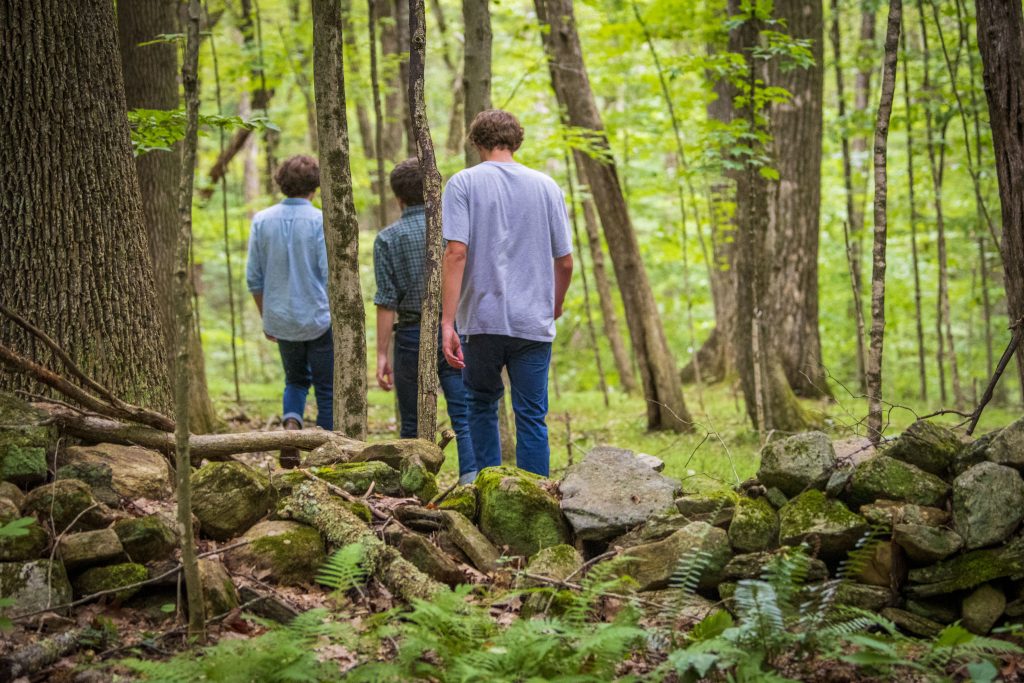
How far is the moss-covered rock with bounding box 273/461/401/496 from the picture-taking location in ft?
13.4

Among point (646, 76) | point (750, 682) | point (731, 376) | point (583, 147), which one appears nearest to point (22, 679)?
point (750, 682)

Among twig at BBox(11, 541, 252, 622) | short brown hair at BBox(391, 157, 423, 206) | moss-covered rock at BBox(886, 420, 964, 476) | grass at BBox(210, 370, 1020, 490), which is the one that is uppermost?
short brown hair at BBox(391, 157, 423, 206)

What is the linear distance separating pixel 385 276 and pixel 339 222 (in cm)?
63


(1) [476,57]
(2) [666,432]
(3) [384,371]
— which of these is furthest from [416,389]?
(2) [666,432]

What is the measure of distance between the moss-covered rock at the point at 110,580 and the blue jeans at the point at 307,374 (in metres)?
3.26

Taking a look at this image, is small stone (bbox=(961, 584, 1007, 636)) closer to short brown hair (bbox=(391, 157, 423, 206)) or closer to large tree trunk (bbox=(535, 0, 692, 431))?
short brown hair (bbox=(391, 157, 423, 206))

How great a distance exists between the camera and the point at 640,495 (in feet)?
13.1

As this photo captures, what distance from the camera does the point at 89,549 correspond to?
3229mm

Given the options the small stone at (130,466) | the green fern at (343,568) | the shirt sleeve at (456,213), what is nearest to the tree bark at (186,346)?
the green fern at (343,568)

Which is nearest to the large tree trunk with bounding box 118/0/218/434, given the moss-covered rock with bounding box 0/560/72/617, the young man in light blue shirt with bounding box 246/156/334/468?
the young man in light blue shirt with bounding box 246/156/334/468

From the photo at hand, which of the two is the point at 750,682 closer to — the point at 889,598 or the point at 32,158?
the point at 889,598

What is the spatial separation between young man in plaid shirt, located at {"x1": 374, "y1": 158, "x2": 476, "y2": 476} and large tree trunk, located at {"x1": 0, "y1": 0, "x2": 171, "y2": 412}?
153cm

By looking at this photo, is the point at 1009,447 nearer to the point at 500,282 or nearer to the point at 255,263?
the point at 500,282

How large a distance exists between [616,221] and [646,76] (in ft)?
8.38
